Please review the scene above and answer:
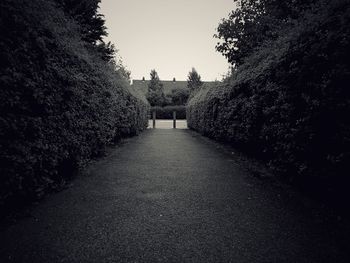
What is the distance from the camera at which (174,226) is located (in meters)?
3.16

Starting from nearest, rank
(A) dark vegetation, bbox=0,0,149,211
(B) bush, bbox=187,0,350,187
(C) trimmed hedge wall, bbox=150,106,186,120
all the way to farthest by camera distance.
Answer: (A) dark vegetation, bbox=0,0,149,211 < (B) bush, bbox=187,0,350,187 < (C) trimmed hedge wall, bbox=150,106,186,120

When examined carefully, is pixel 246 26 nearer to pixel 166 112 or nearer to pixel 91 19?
pixel 91 19

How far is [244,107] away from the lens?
7.16 m

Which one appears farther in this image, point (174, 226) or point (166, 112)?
point (166, 112)

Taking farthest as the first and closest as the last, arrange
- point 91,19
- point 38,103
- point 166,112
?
point 166,112, point 91,19, point 38,103

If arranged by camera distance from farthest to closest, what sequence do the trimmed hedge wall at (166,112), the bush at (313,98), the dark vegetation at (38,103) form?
the trimmed hedge wall at (166,112) < the bush at (313,98) < the dark vegetation at (38,103)

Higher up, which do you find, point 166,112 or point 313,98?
point 166,112

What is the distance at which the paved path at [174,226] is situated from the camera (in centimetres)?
253

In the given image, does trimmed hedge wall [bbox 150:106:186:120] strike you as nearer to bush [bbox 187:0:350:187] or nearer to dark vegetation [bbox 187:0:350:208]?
dark vegetation [bbox 187:0:350:208]

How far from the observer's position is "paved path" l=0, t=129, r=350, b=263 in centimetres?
253

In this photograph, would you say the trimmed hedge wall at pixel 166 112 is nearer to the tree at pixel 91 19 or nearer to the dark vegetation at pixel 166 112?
the dark vegetation at pixel 166 112

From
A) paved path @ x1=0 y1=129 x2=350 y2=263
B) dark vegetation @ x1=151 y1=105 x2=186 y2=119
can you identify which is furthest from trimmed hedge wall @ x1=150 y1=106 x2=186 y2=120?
paved path @ x1=0 y1=129 x2=350 y2=263

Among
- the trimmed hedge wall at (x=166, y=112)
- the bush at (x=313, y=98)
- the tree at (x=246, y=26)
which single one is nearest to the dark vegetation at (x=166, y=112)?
the trimmed hedge wall at (x=166, y=112)

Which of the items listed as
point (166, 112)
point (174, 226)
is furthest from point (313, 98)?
point (166, 112)
